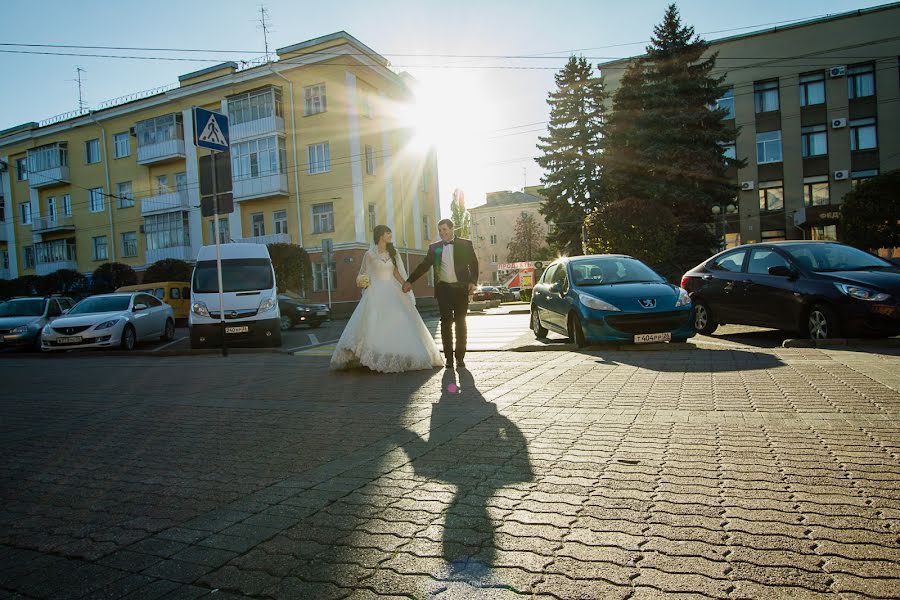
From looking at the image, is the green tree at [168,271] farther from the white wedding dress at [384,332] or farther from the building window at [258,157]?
the white wedding dress at [384,332]

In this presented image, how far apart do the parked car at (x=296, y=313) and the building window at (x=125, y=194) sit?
29021 mm

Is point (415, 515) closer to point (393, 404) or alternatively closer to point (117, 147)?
point (393, 404)

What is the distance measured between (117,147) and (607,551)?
52788 mm

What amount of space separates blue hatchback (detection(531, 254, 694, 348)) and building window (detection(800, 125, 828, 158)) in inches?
1547

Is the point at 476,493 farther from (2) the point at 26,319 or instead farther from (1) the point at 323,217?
(1) the point at 323,217

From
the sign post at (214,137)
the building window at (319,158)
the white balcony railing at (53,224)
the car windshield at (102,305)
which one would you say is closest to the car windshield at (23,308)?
the car windshield at (102,305)

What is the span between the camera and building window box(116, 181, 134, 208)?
46.1 meters

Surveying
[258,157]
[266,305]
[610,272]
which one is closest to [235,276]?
[266,305]

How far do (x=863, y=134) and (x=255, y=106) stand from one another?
40.1m

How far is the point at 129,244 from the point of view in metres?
46.6

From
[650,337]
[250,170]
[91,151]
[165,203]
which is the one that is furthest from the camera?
[91,151]

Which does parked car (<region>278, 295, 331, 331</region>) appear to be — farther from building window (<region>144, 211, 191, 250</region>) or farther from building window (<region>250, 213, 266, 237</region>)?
building window (<region>144, 211, 191, 250</region>)

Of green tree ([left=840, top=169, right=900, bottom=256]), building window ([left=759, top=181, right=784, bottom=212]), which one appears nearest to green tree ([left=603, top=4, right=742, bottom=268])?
green tree ([left=840, top=169, right=900, bottom=256])

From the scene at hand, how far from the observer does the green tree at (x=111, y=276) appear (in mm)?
42156
